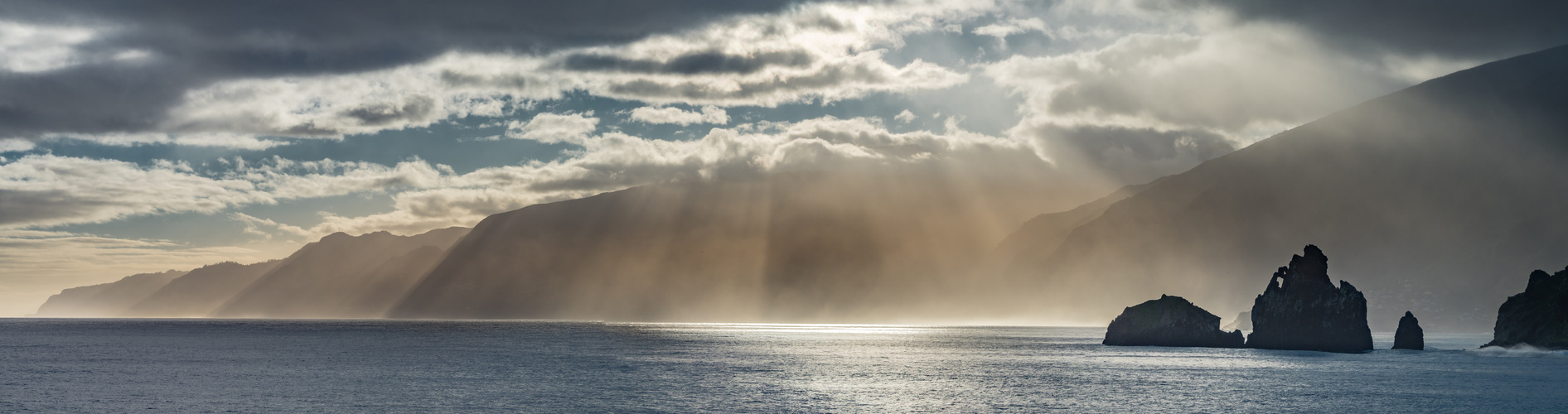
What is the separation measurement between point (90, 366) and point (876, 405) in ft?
314

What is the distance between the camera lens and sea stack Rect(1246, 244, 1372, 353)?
456ft

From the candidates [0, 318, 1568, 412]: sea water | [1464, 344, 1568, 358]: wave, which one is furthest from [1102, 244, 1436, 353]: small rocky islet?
[1464, 344, 1568, 358]: wave

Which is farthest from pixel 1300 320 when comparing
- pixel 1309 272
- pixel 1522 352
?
pixel 1522 352

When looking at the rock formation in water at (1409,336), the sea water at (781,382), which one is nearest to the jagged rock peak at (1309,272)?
the sea water at (781,382)

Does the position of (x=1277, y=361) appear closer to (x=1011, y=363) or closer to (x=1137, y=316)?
(x=1011, y=363)

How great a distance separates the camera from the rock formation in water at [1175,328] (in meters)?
168

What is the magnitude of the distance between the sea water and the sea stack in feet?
8.50

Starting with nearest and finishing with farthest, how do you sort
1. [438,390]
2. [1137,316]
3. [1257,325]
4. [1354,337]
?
[438,390]
[1354,337]
[1257,325]
[1137,316]

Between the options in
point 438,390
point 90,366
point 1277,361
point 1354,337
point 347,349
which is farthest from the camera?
point 347,349

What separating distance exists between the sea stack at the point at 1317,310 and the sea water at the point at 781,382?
2590 mm

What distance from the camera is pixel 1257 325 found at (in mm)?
156375

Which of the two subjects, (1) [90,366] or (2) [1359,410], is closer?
(2) [1359,410]

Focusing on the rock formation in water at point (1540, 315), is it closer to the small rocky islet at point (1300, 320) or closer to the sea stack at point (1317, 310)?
the small rocky islet at point (1300, 320)

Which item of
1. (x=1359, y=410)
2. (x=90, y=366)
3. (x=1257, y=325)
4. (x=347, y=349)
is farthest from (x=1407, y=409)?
(x=347, y=349)
